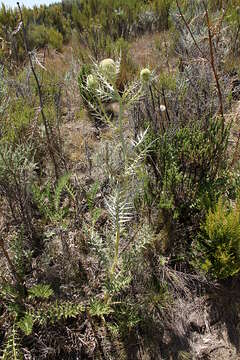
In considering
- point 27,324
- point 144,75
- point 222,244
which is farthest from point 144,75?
point 27,324

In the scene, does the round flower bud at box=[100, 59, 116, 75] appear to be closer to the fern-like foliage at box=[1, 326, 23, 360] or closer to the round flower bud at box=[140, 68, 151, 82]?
the round flower bud at box=[140, 68, 151, 82]

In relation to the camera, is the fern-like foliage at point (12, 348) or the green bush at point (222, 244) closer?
the fern-like foliage at point (12, 348)

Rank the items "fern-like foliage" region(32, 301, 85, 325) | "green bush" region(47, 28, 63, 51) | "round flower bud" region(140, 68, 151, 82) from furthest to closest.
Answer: "green bush" region(47, 28, 63, 51) → "fern-like foliage" region(32, 301, 85, 325) → "round flower bud" region(140, 68, 151, 82)

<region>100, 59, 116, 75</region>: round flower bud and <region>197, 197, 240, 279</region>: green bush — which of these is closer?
<region>100, 59, 116, 75</region>: round flower bud

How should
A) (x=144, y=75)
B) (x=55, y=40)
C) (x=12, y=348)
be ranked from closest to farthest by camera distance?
(x=144, y=75)
(x=12, y=348)
(x=55, y=40)

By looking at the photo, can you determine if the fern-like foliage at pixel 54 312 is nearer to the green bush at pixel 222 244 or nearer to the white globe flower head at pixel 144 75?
the green bush at pixel 222 244

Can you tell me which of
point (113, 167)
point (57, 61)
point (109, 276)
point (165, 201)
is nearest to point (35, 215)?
point (113, 167)

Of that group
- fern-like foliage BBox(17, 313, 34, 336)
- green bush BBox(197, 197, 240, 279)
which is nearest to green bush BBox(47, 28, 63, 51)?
green bush BBox(197, 197, 240, 279)

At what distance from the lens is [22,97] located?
10.5 feet

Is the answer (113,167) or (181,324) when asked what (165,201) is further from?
(181,324)

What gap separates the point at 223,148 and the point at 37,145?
5.26ft

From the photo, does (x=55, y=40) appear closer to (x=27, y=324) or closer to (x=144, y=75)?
→ (x=144, y=75)

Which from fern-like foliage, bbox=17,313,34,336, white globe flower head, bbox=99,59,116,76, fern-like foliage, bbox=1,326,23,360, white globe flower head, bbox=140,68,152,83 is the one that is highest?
white globe flower head, bbox=99,59,116,76

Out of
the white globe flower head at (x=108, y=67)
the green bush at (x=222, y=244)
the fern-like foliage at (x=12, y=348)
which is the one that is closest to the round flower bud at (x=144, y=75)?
the white globe flower head at (x=108, y=67)
